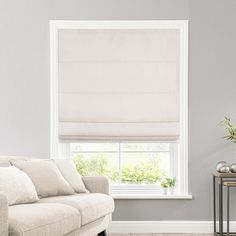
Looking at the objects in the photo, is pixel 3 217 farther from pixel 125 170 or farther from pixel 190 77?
pixel 190 77

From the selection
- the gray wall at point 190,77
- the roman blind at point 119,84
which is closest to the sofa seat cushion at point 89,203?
the gray wall at point 190,77

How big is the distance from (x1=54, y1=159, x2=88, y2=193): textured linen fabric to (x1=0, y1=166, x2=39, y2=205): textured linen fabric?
61 cm

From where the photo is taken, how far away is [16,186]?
4469 mm

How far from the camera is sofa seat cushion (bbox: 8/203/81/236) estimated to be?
3.69 metres

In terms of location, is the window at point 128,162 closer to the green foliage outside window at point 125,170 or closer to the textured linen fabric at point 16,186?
the green foliage outside window at point 125,170

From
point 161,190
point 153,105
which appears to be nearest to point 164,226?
point 161,190

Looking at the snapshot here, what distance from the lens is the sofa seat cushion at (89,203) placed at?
4.55 metres

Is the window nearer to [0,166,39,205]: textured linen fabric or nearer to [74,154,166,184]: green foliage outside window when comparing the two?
[74,154,166,184]: green foliage outside window

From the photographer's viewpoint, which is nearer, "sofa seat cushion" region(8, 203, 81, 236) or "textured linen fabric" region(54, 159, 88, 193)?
"sofa seat cushion" region(8, 203, 81, 236)

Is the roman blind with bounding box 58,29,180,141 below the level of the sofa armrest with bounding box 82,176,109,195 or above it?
above

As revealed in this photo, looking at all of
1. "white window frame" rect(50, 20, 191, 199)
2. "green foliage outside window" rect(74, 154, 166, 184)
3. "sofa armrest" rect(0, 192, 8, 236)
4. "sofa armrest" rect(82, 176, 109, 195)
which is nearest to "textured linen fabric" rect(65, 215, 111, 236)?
"sofa armrest" rect(82, 176, 109, 195)

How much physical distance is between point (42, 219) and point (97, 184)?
1.49 m

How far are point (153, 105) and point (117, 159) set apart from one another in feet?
2.43

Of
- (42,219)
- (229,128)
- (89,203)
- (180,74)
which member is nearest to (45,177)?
(89,203)
